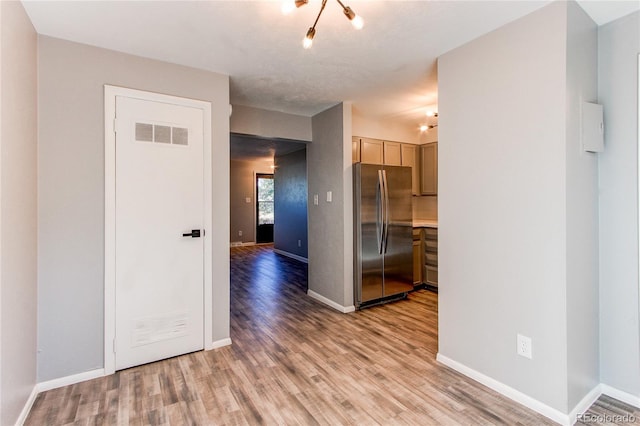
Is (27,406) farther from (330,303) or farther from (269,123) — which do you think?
(269,123)

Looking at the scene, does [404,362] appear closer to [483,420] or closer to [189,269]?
[483,420]

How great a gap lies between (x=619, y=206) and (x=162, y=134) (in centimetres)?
332

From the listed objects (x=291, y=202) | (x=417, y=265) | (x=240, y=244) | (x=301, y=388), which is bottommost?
(x=301, y=388)

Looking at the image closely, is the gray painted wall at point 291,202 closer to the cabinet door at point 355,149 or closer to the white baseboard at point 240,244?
the white baseboard at point 240,244

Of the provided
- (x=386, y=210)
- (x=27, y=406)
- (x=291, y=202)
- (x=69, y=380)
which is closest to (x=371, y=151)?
(x=386, y=210)

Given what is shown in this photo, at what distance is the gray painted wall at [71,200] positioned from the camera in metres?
2.18

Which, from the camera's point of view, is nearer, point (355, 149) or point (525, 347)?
point (525, 347)

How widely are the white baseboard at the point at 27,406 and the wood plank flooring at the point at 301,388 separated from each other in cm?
3

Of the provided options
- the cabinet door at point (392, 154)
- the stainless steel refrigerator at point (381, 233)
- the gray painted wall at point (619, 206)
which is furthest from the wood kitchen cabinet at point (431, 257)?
the gray painted wall at point (619, 206)

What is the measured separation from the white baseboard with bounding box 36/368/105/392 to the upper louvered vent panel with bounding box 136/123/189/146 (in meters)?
1.78

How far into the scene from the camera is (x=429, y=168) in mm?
4957

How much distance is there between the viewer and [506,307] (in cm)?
209

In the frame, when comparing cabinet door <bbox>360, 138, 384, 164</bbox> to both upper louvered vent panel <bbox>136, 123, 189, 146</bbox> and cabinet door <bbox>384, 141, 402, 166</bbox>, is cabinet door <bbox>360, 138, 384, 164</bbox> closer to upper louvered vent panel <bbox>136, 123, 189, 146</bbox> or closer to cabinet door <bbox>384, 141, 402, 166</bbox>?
cabinet door <bbox>384, 141, 402, 166</bbox>

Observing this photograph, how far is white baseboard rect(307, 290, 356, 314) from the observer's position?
3.71 metres
